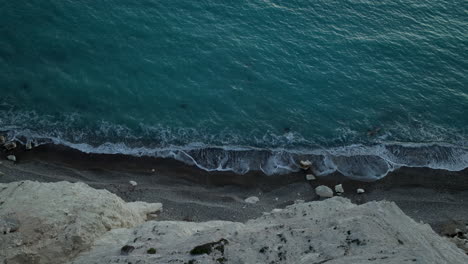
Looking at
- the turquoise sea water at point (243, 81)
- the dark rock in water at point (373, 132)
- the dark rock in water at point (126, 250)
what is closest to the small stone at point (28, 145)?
the turquoise sea water at point (243, 81)

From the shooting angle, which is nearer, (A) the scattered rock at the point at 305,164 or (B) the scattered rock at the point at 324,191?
(B) the scattered rock at the point at 324,191

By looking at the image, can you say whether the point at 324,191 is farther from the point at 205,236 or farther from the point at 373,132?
the point at 205,236

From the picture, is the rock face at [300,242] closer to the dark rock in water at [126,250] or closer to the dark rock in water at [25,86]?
the dark rock in water at [126,250]

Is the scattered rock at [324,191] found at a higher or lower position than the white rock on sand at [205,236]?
lower

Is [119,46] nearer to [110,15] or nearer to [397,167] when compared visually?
[110,15]

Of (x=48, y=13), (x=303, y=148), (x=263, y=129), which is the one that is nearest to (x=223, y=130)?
(x=263, y=129)

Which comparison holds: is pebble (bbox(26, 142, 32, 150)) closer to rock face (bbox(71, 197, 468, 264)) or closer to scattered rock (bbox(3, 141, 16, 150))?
scattered rock (bbox(3, 141, 16, 150))

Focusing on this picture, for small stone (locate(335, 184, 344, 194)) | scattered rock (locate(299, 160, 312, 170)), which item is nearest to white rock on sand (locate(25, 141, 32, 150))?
scattered rock (locate(299, 160, 312, 170))

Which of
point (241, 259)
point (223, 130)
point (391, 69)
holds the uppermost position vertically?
point (391, 69)

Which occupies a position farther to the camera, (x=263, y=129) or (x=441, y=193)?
(x=263, y=129)
